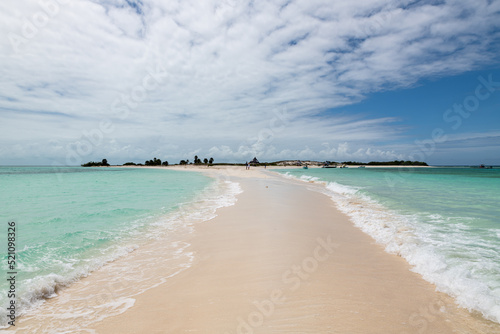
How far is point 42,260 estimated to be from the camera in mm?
6066

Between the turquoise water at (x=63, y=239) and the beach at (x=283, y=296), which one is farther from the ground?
the beach at (x=283, y=296)

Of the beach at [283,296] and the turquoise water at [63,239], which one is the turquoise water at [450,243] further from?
the turquoise water at [63,239]

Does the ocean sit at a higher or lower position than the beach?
lower

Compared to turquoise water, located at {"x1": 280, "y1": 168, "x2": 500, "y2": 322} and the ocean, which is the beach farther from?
turquoise water, located at {"x1": 280, "y1": 168, "x2": 500, "y2": 322}

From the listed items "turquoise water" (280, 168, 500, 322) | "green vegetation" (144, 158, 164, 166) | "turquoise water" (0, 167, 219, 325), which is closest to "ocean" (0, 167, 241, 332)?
"turquoise water" (0, 167, 219, 325)

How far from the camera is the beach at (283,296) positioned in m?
3.44

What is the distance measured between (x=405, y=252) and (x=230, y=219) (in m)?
6.20

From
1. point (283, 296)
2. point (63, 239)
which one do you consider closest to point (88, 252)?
point (63, 239)

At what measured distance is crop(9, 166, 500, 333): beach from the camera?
3.44m

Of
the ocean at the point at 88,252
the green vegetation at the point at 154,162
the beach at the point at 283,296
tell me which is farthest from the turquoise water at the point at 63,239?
the green vegetation at the point at 154,162

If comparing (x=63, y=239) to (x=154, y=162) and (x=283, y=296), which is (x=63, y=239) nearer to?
(x=283, y=296)

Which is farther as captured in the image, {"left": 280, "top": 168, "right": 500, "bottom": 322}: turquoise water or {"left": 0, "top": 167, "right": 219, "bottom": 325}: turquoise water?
{"left": 0, "top": 167, "right": 219, "bottom": 325}: turquoise water

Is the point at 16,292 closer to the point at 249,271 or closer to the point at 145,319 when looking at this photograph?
the point at 145,319

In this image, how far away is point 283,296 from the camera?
162 inches
